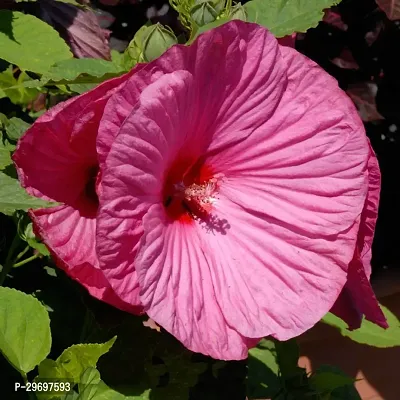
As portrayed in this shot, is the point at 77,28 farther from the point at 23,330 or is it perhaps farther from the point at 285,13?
the point at 23,330

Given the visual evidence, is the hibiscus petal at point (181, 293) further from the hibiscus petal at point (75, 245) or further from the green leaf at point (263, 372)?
the green leaf at point (263, 372)

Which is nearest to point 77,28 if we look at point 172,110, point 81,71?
point 81,71

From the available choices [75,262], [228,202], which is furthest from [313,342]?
[75,262]

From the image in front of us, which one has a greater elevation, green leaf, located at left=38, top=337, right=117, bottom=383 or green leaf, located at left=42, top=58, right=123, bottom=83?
green leaf, located at left=42, top=58, right=123, bottom=83

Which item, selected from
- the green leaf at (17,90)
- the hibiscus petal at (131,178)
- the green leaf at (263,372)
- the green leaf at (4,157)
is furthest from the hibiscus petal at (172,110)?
the green leaf at (263,372)

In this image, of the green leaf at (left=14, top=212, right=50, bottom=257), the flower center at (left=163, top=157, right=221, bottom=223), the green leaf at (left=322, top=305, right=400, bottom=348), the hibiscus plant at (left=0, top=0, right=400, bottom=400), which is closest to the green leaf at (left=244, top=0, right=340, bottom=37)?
the hibiscus plant at (left=0, top=0, right=400, bottom=400)

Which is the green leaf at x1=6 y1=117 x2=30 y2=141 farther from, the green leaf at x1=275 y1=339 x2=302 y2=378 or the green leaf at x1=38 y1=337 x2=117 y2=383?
the green leaf at x1=275 y1=339 x2=302 y2=378
